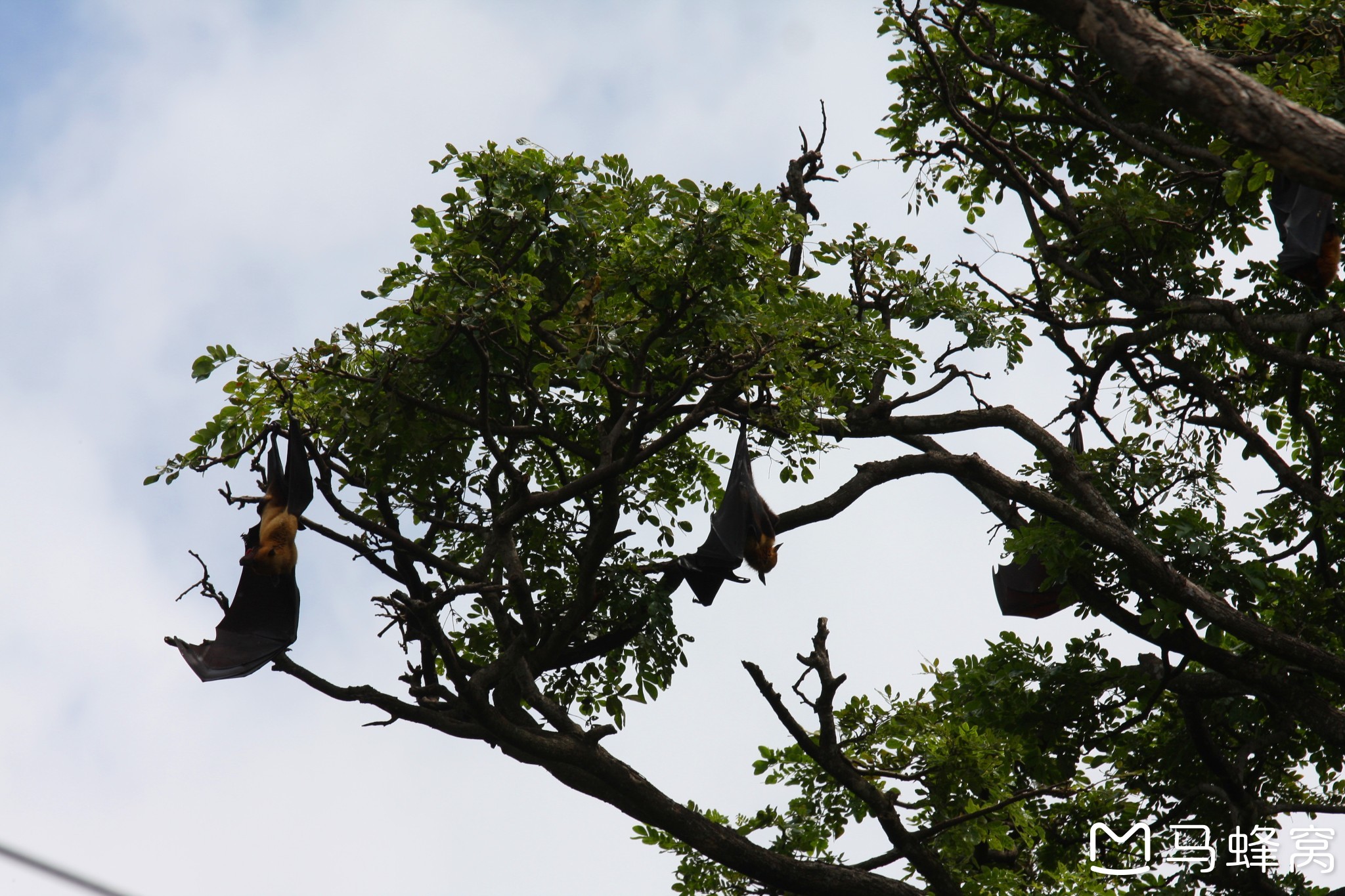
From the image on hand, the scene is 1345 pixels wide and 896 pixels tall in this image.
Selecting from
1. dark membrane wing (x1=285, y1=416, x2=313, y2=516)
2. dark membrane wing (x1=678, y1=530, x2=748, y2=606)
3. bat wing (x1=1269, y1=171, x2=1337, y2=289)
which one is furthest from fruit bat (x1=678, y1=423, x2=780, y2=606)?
bat wing (x1=1269, y1=171, x2=1337, y2=289)

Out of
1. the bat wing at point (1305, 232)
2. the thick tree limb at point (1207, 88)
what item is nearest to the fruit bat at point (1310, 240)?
the bat wing at point (1305, 232)

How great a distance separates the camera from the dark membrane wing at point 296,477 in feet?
26.8

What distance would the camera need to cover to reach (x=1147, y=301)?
9477mm

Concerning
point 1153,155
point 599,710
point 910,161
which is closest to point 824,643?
point 599,710

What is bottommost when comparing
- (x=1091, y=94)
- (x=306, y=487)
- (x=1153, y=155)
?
(x=306, y=487)

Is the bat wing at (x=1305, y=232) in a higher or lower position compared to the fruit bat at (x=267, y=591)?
higher

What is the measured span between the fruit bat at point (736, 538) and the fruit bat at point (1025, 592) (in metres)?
2.82

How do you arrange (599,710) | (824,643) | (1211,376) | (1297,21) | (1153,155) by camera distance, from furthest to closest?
1. (1211,376)
2. (599,710)
3. (1153,155)
4. (824,643)
5. (1297,21)

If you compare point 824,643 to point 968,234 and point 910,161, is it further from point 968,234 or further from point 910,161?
point 910,161

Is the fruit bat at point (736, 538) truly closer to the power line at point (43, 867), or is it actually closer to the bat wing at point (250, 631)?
the bat wing at point (250, 631)

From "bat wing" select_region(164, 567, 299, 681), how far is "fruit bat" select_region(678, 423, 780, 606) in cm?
283

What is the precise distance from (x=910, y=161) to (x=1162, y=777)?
586 centimetres

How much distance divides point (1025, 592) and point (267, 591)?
678cm

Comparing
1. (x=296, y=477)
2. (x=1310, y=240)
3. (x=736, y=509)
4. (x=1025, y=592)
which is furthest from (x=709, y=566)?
(x=1310, y=240)
